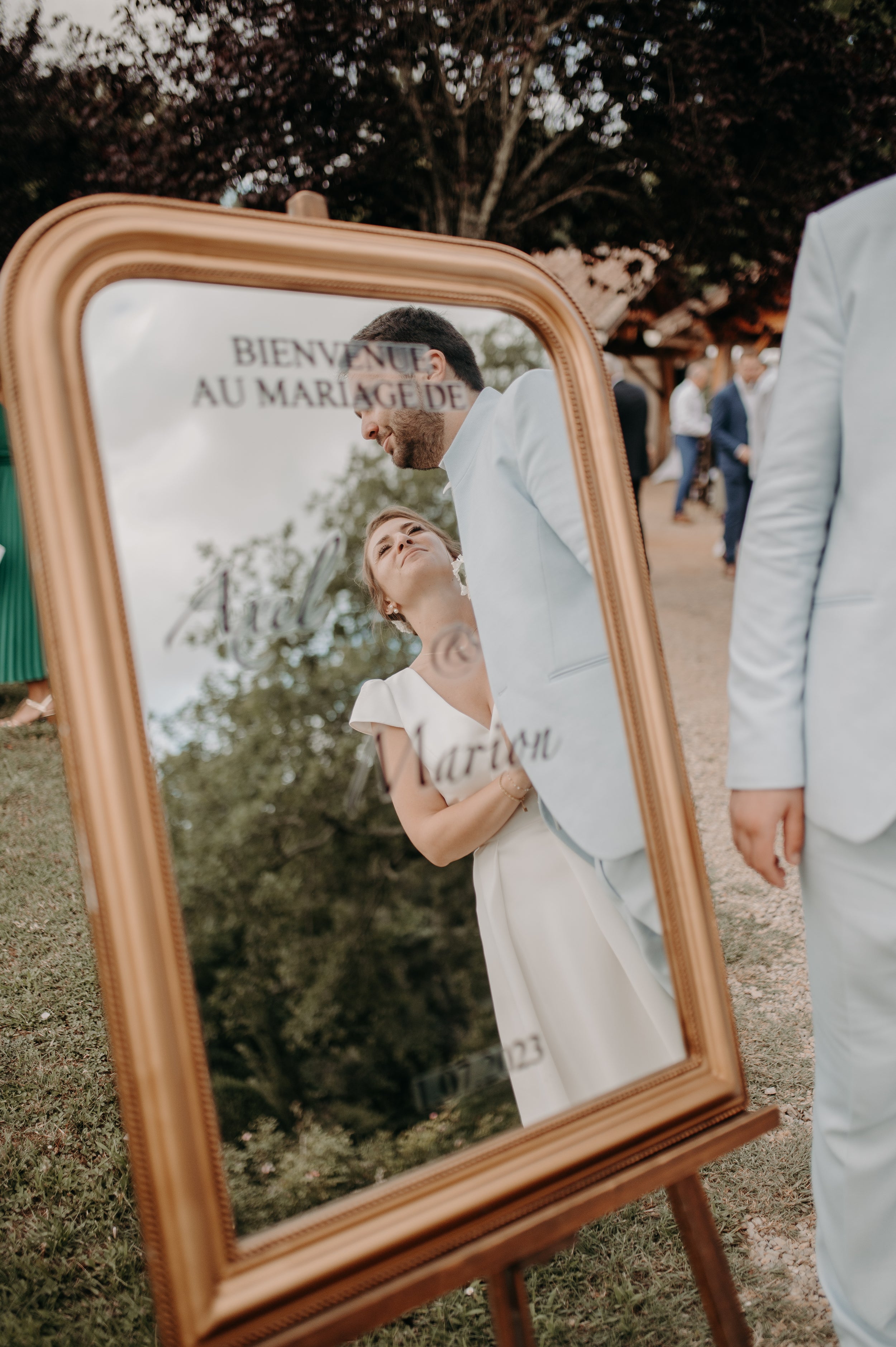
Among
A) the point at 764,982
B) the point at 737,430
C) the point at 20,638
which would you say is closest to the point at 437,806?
the point at 764,982

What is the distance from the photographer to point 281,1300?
92 cm

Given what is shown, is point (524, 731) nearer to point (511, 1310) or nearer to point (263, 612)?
point (263, 612)

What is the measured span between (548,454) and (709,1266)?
4.26 ft

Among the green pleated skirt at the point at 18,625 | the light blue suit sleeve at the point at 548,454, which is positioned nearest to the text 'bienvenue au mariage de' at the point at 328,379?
the light blue suit sleeve at the point at 548,454

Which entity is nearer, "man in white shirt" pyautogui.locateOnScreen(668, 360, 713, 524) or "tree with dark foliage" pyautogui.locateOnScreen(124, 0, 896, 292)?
"tree with dark foliage" pyautogui.locateOnScreen(124, 0, 896, 292)

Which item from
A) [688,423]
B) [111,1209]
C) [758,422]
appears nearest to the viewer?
[111,1209]

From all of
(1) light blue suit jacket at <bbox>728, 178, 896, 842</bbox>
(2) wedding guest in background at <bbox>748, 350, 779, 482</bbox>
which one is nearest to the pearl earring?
(1) light blue suit jacket at <bbox>728, 178, 896, 842</bbox>

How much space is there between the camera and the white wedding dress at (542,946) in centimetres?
123

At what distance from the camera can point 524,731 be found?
1296 millimetres

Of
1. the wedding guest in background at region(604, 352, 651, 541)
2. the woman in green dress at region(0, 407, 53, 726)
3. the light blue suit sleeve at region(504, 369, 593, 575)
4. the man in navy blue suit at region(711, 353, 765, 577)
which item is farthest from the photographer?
the man in navy blue suit at region(711, 353, 765, 577)

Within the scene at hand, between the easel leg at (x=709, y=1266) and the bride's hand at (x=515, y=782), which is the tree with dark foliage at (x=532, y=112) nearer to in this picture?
the bride's hand at (x=515, y=782)

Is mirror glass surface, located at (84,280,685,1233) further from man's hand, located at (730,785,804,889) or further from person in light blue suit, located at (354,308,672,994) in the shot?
man's hand, located at (730,785,804,889)

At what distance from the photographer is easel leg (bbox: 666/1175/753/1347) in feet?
4.14

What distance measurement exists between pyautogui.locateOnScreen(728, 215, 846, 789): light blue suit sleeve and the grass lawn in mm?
1215
